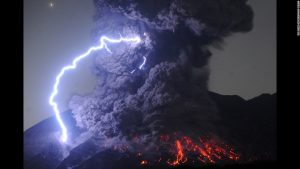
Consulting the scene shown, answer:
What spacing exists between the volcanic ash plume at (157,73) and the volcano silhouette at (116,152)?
0.56m

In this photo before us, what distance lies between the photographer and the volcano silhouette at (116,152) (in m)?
15.1

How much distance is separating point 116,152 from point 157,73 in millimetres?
3820

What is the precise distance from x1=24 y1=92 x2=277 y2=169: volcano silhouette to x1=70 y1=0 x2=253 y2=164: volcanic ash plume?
1.85ft

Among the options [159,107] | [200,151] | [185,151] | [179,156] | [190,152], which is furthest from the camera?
[159,107]

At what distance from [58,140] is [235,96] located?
7.24 metres

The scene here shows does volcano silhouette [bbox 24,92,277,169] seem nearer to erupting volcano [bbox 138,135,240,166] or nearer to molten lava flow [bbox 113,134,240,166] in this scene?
molten lava flow [bbox 113,134,240,166]

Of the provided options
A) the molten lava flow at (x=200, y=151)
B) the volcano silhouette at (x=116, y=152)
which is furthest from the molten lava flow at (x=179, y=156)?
the volcano silhouette at (x=116, y=152)

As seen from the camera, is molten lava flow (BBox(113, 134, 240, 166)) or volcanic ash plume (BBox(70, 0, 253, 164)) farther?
volcanic ash plume (BBox(70, 0, 253, 164))

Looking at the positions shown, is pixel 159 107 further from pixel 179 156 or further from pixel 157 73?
pixel 179 156

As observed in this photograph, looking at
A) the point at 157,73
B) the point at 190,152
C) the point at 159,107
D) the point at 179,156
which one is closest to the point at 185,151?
the point at 190,152

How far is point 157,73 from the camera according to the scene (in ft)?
56.5

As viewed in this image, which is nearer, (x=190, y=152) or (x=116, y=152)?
(x=190, y=152)

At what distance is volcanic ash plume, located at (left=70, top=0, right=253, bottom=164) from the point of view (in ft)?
52.9

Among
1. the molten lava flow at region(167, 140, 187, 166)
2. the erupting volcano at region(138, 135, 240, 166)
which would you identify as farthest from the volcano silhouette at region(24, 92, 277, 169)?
the molten lava flow at region(167, 140, 187, 166)
